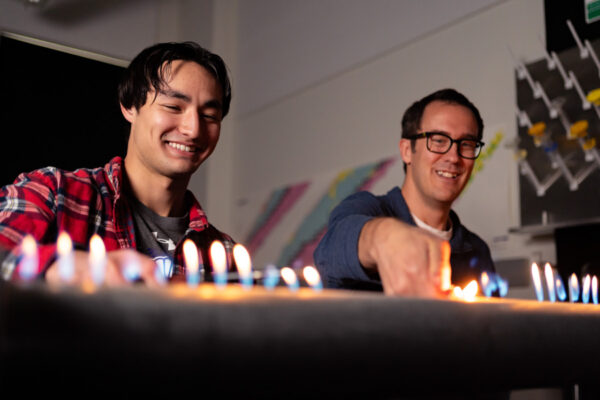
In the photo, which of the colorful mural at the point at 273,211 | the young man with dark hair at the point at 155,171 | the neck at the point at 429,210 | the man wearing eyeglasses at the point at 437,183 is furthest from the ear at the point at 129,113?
the colorful mural at the point at 273,211

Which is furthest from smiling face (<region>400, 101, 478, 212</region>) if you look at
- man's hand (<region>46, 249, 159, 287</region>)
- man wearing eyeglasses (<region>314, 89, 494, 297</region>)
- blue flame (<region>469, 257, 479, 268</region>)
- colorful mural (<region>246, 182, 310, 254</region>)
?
colorful mural (<region>246, 182, 310, 254</region>)

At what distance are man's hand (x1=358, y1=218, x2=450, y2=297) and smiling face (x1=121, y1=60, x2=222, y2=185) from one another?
795mm

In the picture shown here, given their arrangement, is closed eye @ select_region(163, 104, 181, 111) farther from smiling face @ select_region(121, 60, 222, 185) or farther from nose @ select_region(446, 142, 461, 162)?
nose @ select_region(446, 142, 461, 162)

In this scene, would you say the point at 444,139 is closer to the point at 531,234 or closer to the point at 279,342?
the point at 531,234

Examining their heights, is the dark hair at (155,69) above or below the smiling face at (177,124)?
above

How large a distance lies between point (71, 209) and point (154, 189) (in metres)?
0.24

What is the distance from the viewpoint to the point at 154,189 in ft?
4.38

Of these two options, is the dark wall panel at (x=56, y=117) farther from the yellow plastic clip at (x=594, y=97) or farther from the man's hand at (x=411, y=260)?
the yellow plastic clip at (x=594, y=97)

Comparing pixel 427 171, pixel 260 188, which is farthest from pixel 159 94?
pixel 260 188

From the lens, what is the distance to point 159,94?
1320 mm

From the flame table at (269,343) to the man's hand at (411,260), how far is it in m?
0.06

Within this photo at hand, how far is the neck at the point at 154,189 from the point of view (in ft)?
4.34

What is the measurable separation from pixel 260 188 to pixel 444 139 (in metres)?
2.27

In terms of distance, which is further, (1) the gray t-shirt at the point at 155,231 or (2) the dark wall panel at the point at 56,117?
(2) the dark wall panel at the point at 56,117
